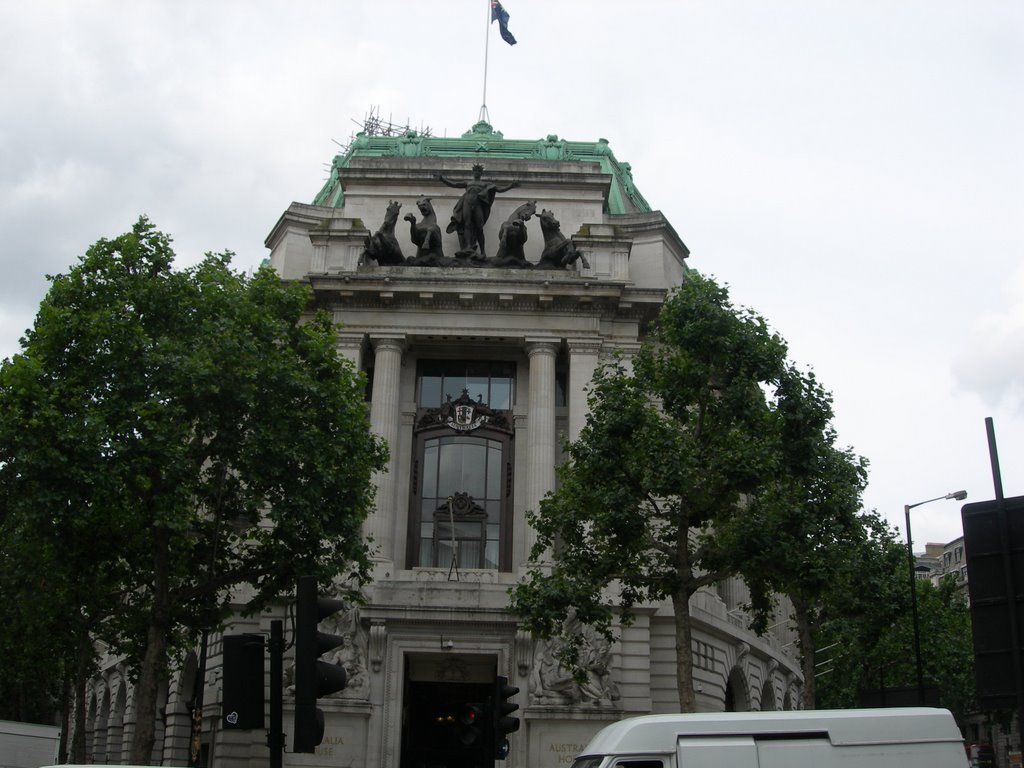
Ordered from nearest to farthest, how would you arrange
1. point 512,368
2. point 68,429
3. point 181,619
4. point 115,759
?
point 68,429 → point 181,619 → point 512,368 → point 115,759

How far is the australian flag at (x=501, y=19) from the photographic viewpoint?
2034 inches

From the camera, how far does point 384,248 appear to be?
139 ft

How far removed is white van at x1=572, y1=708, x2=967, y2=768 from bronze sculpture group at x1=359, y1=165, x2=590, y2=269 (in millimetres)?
28250

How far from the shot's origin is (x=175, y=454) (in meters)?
29.9

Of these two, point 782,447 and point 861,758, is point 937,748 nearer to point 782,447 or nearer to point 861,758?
point 861,758

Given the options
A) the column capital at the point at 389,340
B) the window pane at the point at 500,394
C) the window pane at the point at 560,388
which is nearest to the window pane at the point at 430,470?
the window pane at the point at 500,394

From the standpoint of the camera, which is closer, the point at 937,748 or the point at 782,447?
the point at 937,748

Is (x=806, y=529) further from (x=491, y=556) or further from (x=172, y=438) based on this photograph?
(x=172, y=438)

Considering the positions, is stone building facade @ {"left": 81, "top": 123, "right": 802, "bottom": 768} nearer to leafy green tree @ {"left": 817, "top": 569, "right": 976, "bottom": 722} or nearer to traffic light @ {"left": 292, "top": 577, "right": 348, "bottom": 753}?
leafy green tree @ {"left": 817, "top": 569, "right": 976, "bottom": 722}

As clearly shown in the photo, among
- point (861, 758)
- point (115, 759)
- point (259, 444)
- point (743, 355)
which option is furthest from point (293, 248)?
point (861, 758)

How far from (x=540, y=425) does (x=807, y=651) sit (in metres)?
11.6

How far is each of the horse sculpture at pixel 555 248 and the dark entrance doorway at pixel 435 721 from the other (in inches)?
594

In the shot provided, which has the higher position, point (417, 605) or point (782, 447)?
point (782, 447)

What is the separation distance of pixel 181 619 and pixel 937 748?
76.5ft
